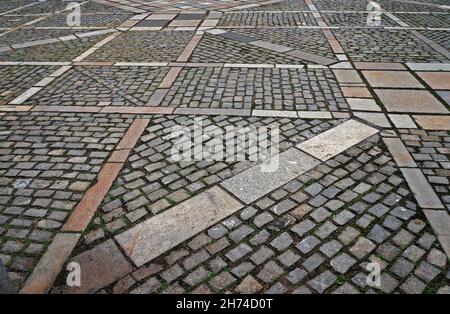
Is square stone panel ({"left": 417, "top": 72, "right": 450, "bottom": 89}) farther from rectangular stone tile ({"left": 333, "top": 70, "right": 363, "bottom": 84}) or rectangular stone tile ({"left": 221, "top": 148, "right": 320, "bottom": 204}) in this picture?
rectangular stone tile ({"left": 221, "top": 148, "right": 320, "bottom": 204})

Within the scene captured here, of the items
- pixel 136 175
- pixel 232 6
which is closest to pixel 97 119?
pixel 136 175

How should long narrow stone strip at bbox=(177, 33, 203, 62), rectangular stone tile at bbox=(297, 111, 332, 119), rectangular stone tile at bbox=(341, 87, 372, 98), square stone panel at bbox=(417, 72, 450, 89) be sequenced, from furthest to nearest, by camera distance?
long narrow stone strip at bbox=(177, 33, 203, 62), square stone panel at bbox=(417, 72, 450, 89), rectangular stone tile at bbox=(341, 87, 372, 98), rectangular stone tile at bbox=(297, 111, 332, 119)

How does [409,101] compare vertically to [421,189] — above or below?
above

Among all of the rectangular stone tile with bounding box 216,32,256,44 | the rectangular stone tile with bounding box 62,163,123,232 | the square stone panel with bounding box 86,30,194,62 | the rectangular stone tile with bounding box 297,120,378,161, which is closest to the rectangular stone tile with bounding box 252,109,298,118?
the rectangular stone tile with bounding box 297,120,378,161

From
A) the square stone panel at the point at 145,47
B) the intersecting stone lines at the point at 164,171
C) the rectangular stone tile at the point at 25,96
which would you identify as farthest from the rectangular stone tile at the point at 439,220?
the rectangular stone tile at the point at 25,96

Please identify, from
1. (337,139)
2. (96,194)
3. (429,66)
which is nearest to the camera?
(96,194)

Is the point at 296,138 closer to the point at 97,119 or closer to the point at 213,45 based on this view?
the point at 97,119

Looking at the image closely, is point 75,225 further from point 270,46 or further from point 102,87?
point 270,46

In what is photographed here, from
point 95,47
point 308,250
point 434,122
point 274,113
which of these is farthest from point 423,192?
point 95,47
